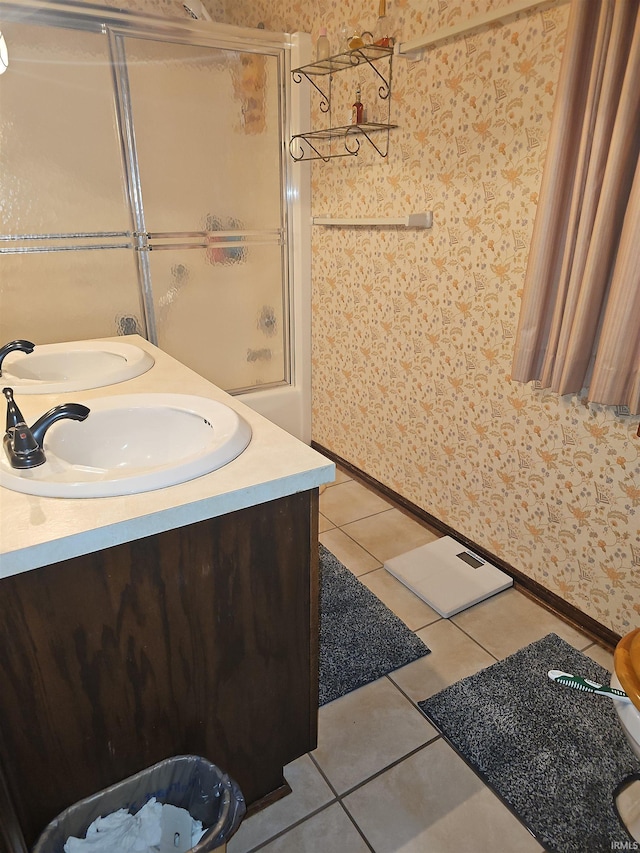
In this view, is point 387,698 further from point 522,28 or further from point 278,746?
point 522,28

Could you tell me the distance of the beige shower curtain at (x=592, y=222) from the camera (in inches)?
53.4

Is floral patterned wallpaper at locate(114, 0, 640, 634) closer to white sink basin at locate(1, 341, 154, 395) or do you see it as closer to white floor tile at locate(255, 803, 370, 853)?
white floor tile at locate(255, 803, 370, 853)

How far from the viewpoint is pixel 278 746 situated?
4.20ft

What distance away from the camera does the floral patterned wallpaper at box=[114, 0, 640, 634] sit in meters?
1.72

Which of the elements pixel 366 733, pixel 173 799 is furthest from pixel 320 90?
pixel 173 799

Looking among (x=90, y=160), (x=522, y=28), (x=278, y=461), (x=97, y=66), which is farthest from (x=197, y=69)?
(x=278, y=461)

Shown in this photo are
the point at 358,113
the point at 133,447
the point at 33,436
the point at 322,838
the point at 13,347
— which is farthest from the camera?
the point at 358,113

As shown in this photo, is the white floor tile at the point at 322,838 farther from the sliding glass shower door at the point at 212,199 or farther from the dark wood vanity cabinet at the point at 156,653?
the sliding glass shower door at the point at 212,199

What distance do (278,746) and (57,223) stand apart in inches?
81.3

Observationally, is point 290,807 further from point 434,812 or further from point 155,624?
point 155,624

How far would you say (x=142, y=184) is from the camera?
2385 mm

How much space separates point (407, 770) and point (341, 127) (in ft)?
7.84

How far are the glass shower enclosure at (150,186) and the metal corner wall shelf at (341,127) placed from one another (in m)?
0.10

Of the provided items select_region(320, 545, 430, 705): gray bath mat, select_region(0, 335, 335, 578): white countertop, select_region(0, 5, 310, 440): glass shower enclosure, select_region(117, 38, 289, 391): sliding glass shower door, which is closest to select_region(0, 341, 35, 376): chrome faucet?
select_region(0, 335, 335, 578): white countertop
